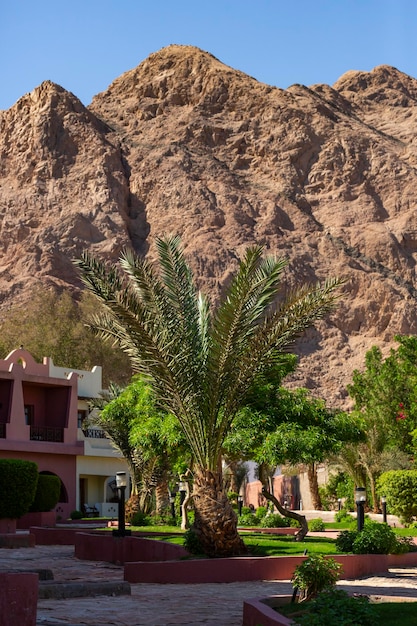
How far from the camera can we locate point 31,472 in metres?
23.8

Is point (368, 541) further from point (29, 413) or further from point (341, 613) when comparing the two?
point (29, 413)

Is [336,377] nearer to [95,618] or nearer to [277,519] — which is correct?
[277,519]

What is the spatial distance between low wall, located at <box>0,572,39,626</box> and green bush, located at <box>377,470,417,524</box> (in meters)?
20.4

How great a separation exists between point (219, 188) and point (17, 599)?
72.0 m

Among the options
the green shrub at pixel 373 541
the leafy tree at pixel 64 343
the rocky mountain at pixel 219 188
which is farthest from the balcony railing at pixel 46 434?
the rocky mountain at pixel 219 188

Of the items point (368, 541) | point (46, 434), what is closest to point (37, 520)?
point (46, 434)

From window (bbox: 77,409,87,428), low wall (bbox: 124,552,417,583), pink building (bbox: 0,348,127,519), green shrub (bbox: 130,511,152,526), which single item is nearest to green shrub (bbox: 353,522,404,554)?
low wall (bbox: 124,552,417,583)

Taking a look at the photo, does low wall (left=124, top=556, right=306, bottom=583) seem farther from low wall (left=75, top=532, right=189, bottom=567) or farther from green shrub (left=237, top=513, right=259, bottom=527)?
green shrub (left=237, top=513, right=259, bottom=527)

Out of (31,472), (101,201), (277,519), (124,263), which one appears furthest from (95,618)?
(101,201)

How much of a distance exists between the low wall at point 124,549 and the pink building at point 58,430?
14.9 m

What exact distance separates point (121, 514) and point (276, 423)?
379 cm

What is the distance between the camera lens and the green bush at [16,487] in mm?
22984

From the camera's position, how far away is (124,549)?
18312 mm

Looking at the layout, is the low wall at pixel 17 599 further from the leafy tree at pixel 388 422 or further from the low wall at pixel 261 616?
the leafy tree at pixel 388 422
